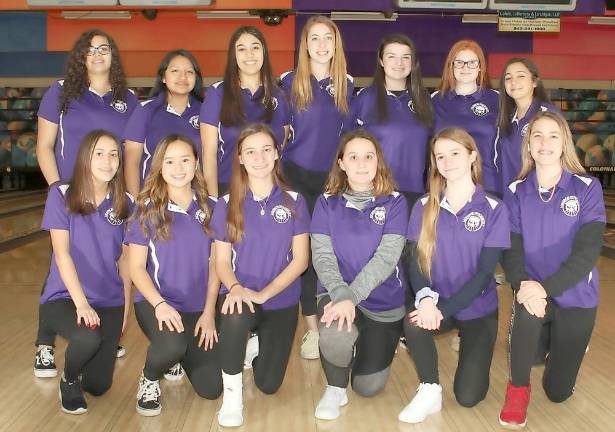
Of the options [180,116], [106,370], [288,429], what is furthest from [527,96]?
[106,370]

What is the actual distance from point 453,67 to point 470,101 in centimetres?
14

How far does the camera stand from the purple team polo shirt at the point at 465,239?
221cm

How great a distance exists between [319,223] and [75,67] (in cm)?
114

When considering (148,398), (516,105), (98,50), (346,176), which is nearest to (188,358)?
(148,398)

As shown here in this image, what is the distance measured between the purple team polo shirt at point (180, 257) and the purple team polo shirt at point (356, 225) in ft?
1.20

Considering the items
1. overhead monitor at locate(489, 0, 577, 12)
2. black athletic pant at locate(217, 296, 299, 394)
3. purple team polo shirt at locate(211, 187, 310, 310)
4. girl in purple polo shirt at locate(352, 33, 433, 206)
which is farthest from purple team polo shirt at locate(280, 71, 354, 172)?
overhead monitor at locate(489, 0, 577, 12)

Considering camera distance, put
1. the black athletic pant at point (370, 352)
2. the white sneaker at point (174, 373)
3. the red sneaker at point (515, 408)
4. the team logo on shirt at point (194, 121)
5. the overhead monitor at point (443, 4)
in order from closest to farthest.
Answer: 1. the red sneaker at point (515, 408)
2. the black athletic pant at point (370, 352)
3. the white sneaker at point (174, 373)
4. the team logo on shirt at point (194, 121)
5. the overhead monitor at point (443, 4)

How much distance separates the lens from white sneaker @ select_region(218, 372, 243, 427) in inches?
82.0

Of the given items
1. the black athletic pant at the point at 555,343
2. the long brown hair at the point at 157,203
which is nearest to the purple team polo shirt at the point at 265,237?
the long brown hair at the point at 157,203

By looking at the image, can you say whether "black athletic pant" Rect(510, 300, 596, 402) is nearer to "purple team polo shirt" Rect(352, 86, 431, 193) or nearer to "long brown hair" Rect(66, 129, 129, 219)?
"purple team polo shirt" Rect(352, 86, 431, 193)

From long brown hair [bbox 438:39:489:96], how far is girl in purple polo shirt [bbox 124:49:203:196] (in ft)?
3.16

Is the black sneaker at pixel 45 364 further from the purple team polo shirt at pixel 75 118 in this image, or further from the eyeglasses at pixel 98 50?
the eyeglasses at pixel 98 50

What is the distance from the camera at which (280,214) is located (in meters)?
2.31

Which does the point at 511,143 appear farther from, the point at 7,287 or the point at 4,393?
the point at 7,287
